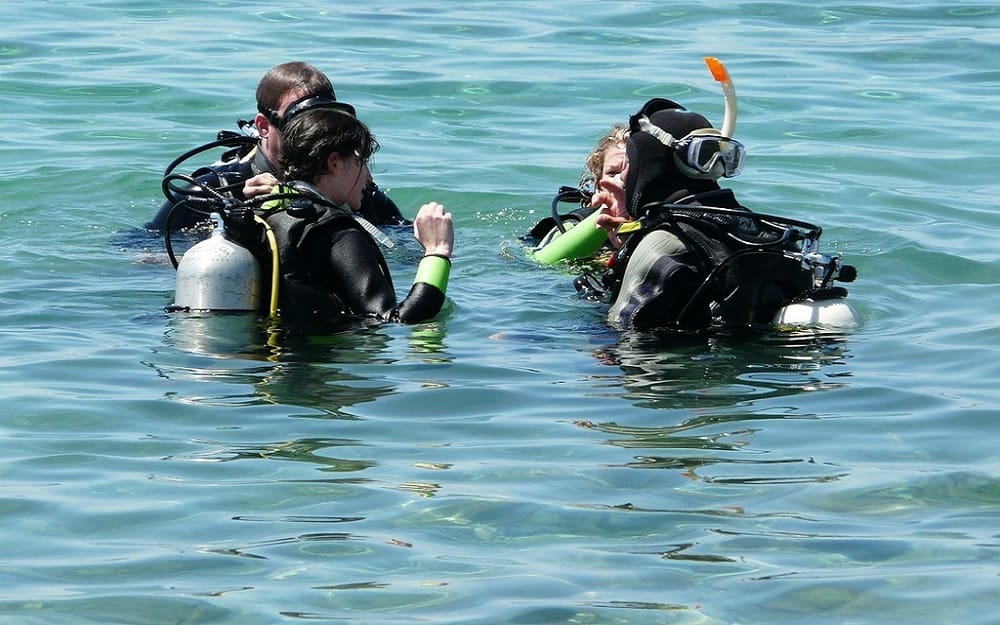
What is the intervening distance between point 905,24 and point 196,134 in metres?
7.59

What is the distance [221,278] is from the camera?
6.10m

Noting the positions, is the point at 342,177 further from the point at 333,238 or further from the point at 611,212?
the point at 611,212

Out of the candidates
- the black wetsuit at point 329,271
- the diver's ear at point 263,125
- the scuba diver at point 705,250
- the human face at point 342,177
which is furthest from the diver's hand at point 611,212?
the diver's ear at point 263,125

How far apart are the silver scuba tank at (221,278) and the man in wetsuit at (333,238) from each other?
137 millimetres

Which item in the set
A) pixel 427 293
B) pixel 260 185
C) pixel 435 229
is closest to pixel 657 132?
pixel 435 229

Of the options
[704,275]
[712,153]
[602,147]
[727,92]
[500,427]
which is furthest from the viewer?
[602,147]

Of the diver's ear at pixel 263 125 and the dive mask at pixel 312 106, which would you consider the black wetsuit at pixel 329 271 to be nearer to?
the dive mask at pixel 312 106

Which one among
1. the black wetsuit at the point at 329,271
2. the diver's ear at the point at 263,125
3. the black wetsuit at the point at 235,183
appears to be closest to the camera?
the black wetsuit at the point at 329,271

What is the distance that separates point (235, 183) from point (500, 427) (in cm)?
266

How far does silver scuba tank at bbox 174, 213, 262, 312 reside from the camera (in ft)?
20.0

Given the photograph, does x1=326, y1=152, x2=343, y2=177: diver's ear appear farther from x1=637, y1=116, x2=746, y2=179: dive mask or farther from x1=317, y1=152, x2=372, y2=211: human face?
x1=637, y1=116, x2=746, y2=179: dive mask

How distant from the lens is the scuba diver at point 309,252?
615 centimetres

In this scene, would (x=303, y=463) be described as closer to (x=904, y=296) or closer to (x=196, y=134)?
(x=904, y=296)

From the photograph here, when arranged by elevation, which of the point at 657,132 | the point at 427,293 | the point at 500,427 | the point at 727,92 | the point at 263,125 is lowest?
the point at 500,427
